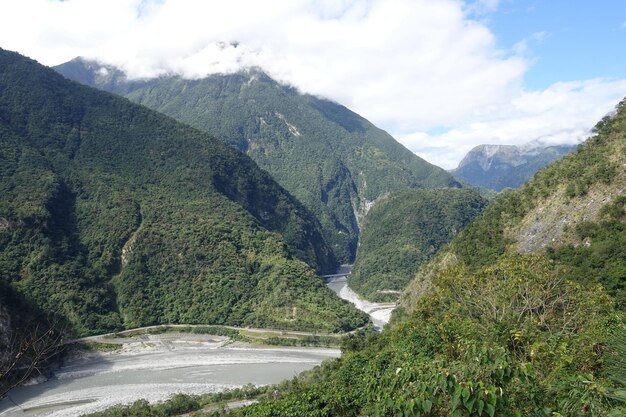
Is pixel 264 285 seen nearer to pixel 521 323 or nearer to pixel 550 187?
pixel 550 187

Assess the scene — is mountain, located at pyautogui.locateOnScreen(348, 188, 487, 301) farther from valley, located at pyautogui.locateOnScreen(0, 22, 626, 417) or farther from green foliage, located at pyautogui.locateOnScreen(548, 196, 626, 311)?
green foliage, located at pyautogui.locateOnScreen(548, 196, 626, 311)

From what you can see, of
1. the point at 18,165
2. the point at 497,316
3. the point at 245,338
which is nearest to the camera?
the point at 497,316

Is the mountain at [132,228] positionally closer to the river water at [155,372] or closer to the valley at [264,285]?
the valley at [264,285]

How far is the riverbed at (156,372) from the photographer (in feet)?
180

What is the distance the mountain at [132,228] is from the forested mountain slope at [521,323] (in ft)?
129

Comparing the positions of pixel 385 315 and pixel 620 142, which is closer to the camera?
pixel 620 142

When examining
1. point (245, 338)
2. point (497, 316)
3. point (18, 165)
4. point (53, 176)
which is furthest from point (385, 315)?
point (18, 165)

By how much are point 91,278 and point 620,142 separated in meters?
95.2

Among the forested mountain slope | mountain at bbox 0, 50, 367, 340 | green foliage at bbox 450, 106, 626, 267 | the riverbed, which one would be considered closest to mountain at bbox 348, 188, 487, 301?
mountain at bbox 0, 50, 367, 340

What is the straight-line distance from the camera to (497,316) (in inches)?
918

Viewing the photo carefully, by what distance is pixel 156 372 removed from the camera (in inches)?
2576

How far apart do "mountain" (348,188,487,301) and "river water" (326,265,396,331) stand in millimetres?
2873

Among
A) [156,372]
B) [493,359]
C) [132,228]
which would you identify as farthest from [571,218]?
[132,228]

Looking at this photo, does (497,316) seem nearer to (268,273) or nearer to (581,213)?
(581,213)
